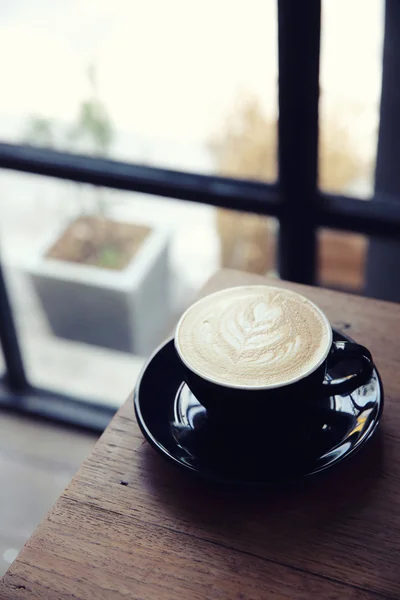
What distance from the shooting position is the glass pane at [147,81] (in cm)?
113

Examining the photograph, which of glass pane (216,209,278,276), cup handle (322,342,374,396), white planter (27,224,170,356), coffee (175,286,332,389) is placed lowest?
white planter (27,224,170,356)

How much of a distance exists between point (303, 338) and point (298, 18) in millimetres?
503

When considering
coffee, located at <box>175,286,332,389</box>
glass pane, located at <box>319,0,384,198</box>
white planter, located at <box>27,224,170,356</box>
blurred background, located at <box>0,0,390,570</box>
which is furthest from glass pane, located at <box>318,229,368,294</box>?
coffee, located at <box>175,286,332,389</box>

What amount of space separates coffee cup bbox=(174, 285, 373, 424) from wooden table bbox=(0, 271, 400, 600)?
0.23ft

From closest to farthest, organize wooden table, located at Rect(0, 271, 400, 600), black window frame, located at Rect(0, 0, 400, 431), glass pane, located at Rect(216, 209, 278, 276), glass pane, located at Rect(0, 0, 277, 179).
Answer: wooden table, located at Rect(0, 271, 400, 600) < black window frame, located at Rect(0, 0, 400, 431) < glass pane, located at Rect(0, 0, 277, 179) < glass pane, located at Rect(216, 209, 278, 276)

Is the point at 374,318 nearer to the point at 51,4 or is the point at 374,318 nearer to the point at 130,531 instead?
the point at 130,531

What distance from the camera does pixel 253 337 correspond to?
639mm

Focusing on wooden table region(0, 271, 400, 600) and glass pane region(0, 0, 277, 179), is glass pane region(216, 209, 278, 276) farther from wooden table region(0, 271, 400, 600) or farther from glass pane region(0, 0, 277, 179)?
wooden table region(0, 271, 400, 600)

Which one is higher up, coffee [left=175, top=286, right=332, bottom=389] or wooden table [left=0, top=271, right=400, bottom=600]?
coffee [left=175, top=286, right=332, bottom=389]

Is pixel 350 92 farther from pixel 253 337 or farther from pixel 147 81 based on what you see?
pixel 253 337

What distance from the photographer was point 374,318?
0.78 meters

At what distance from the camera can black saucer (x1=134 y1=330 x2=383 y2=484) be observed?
0.60m

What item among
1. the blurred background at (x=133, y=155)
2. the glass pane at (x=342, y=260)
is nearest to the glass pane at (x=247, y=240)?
the blurred background at (x=133, y=155)

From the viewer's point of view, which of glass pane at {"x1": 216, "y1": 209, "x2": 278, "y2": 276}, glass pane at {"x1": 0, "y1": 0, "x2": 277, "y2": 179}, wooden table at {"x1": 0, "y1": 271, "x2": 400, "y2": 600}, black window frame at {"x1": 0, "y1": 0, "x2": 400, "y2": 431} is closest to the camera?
wooden table at {"x1": 0, "y1": 271, "x2": 400, "y2": 600}
